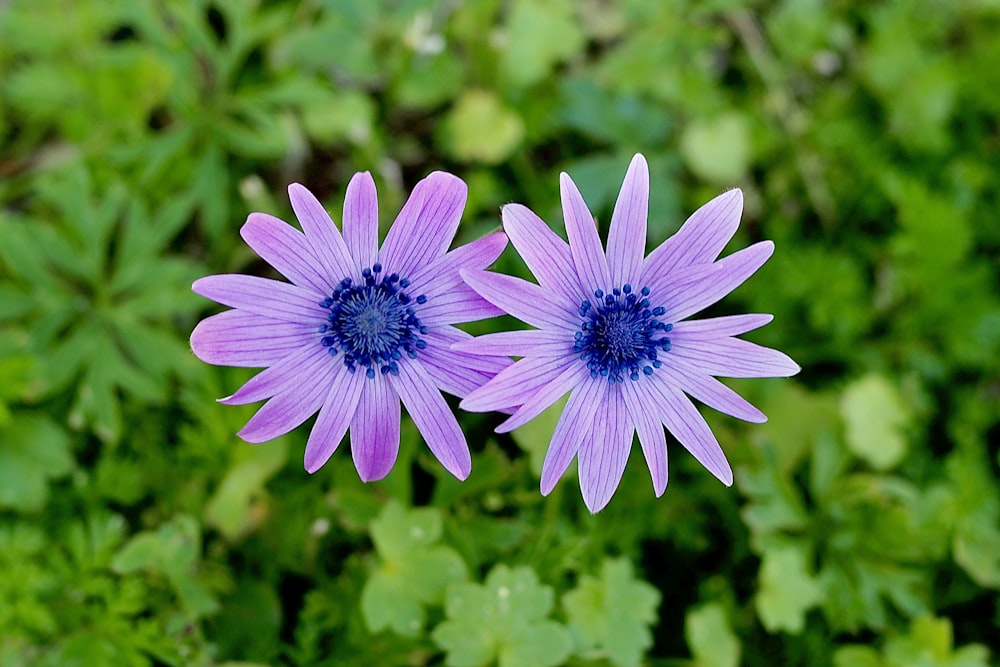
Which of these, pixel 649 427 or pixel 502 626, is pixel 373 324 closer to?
pixel 649 427

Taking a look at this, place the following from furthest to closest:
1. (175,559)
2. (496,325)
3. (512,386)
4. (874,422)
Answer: (874,422) → (496,325) → (175,559) → (512,386)

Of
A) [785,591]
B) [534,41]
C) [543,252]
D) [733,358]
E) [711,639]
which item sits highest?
[534,41]

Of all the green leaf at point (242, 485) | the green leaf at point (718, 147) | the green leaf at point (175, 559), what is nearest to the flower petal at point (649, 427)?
the green leaf at point (242, 485)

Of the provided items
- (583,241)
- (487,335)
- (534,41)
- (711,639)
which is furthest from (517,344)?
(534,41)

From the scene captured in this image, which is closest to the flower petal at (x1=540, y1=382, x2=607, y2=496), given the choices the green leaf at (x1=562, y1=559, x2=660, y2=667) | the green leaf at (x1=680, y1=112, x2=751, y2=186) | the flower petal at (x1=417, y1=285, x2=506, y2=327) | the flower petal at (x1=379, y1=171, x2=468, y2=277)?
the flower petal at (x1=417, y1=285, x2=506, y2=327)

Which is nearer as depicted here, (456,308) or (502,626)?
(456,308)

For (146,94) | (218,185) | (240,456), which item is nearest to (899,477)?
(240,456)

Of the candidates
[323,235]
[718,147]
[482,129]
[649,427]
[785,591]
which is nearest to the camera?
[323,235]
